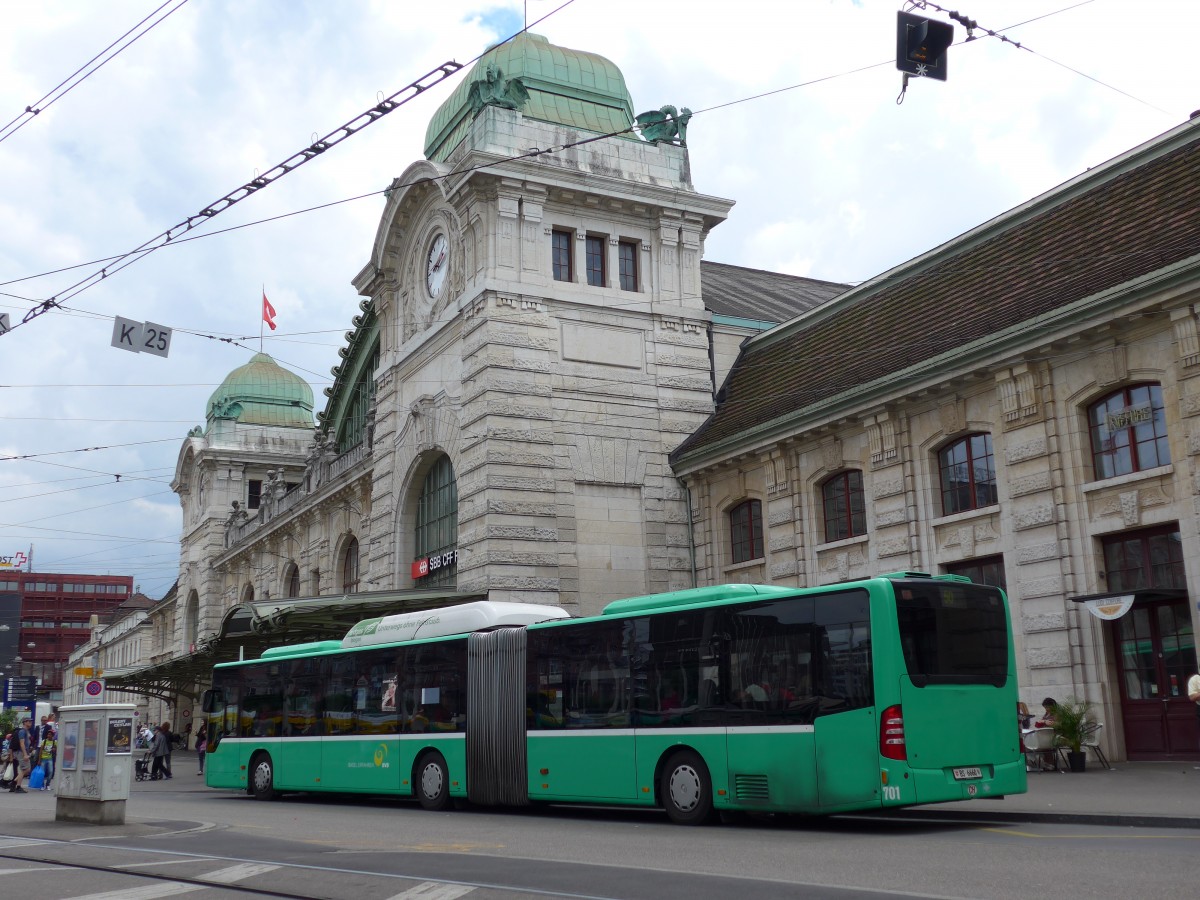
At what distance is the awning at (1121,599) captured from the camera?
20469 mm

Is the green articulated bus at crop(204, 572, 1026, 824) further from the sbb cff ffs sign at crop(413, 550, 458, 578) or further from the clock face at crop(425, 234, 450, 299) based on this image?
the clock face at crop(425, 234, 450, 299)

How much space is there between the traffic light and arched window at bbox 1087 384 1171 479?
30.2ft

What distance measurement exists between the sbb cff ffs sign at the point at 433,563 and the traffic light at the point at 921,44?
71.5ft

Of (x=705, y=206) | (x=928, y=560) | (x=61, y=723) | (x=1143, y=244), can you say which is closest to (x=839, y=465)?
(x=928, y=560)

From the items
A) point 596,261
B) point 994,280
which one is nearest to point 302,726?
point 596,261

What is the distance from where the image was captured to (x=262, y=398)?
236 ft

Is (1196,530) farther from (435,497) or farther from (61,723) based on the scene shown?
(435,497)

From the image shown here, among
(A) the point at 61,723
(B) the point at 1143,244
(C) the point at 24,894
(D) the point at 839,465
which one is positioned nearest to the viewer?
(C) the point at 24,894

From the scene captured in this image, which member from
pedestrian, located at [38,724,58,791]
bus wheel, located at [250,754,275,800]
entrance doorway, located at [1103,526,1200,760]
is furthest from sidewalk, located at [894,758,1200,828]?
pedestrian, located at [38,724,58,791]

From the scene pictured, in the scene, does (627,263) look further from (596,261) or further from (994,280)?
(994,280)

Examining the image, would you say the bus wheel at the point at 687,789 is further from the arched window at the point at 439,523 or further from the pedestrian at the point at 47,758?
the pedestrian at the point at 47,758

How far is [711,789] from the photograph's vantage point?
16.3 metres

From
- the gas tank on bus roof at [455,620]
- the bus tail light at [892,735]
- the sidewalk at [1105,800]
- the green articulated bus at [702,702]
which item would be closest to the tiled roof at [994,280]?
the sidewalk at [1105,800]

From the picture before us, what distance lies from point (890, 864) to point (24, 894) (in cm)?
697
